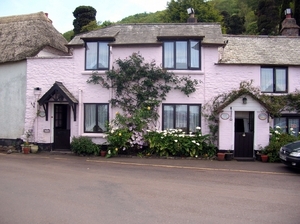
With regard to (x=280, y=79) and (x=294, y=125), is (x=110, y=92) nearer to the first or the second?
(x=280, y=79)

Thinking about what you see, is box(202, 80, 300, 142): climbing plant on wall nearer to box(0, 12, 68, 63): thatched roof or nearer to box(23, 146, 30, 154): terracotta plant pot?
box(23, 146, 30, 154): terracotta plant pot

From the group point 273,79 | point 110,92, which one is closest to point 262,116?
point 273,79

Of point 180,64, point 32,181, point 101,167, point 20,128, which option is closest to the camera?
point 32,181

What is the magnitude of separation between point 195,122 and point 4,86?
1111cm

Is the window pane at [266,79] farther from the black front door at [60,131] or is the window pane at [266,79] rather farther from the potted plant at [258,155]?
the black front door at [60,131]

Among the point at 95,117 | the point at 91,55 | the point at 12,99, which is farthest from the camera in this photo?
the point at 12,99

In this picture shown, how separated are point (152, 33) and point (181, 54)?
218 centimetres

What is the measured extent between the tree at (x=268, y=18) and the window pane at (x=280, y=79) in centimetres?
2275

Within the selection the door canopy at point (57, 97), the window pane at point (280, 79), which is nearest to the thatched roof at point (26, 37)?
the door canopy at point (57, 97)

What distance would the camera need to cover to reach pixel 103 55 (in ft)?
52.2

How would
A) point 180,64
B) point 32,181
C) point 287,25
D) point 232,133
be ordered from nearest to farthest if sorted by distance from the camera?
point 32,181
point 232,133
point 180,64
point 287,25

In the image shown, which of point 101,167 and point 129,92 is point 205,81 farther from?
point 101,167

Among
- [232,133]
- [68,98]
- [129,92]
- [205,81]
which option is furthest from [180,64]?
[68,98]

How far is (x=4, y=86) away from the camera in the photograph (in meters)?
17.3
